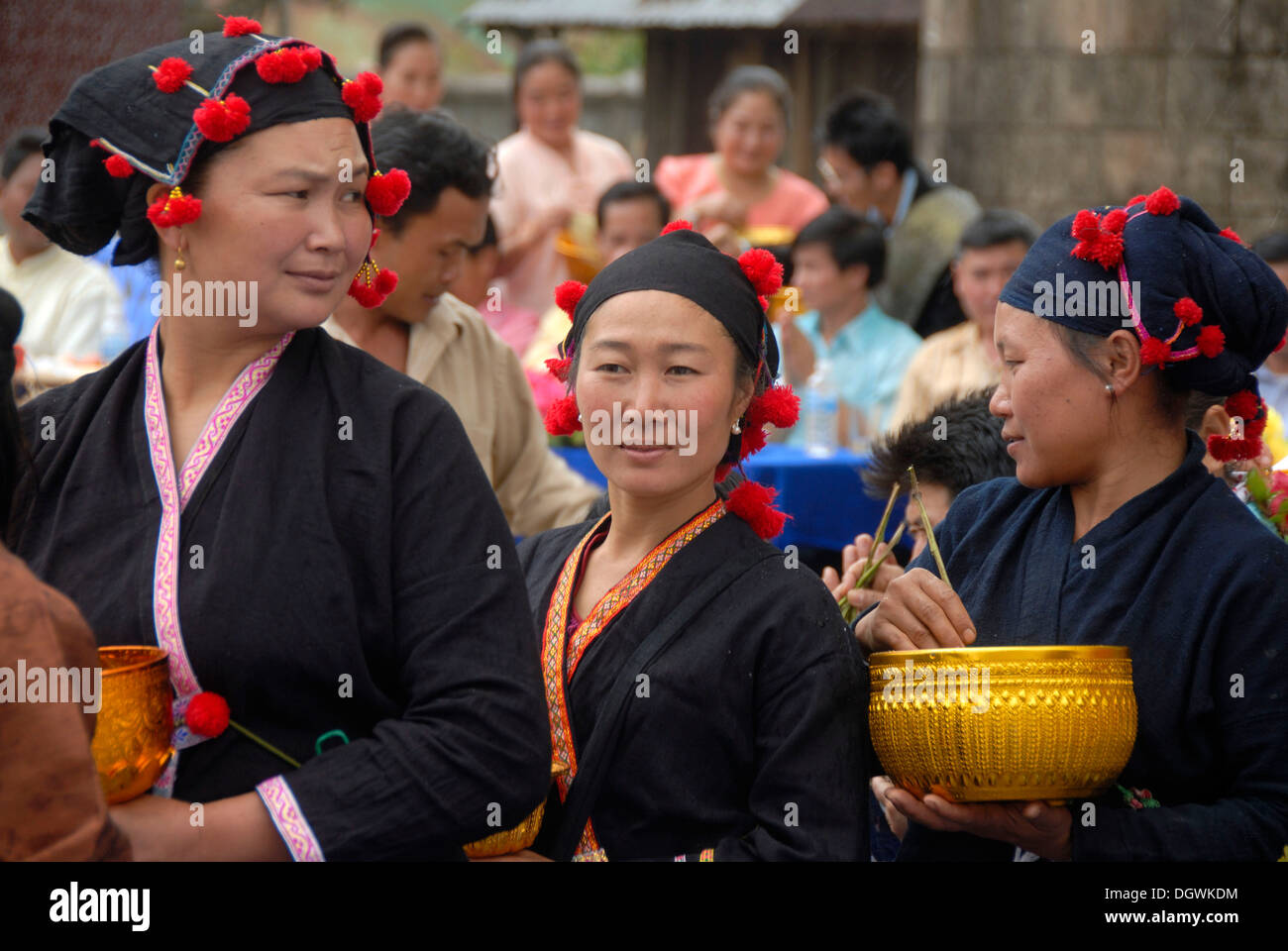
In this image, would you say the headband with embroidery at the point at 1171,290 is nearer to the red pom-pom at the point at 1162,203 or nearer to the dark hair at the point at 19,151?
the red pom-pom at the point at 1162,203

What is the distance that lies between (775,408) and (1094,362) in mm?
521

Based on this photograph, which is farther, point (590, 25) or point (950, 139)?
point (590, 25)

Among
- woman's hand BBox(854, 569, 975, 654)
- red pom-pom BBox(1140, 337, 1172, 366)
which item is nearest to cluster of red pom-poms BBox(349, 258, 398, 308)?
woman's hand BBox(854, 569, 975, 654)

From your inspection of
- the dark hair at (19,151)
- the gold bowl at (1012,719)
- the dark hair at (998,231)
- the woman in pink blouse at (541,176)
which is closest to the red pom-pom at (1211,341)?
the gold bowl at (1012,719)

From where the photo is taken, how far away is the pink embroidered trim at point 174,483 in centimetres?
176

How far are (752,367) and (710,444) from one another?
6.8 inches

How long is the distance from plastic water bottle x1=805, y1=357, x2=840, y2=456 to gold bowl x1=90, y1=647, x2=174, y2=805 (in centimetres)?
416

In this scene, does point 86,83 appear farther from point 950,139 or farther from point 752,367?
point 950,139

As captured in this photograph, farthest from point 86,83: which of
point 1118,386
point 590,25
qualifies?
point 590,25

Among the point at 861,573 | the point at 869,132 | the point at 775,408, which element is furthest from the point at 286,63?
the point at 869,132

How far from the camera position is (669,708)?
2139 mm

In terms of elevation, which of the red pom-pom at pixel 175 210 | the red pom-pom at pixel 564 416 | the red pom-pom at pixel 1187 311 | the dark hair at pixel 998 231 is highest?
the dark hair at pixel 998 231

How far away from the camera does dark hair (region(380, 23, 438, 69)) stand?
7.61 m

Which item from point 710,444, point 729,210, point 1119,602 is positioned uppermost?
point 729,210
